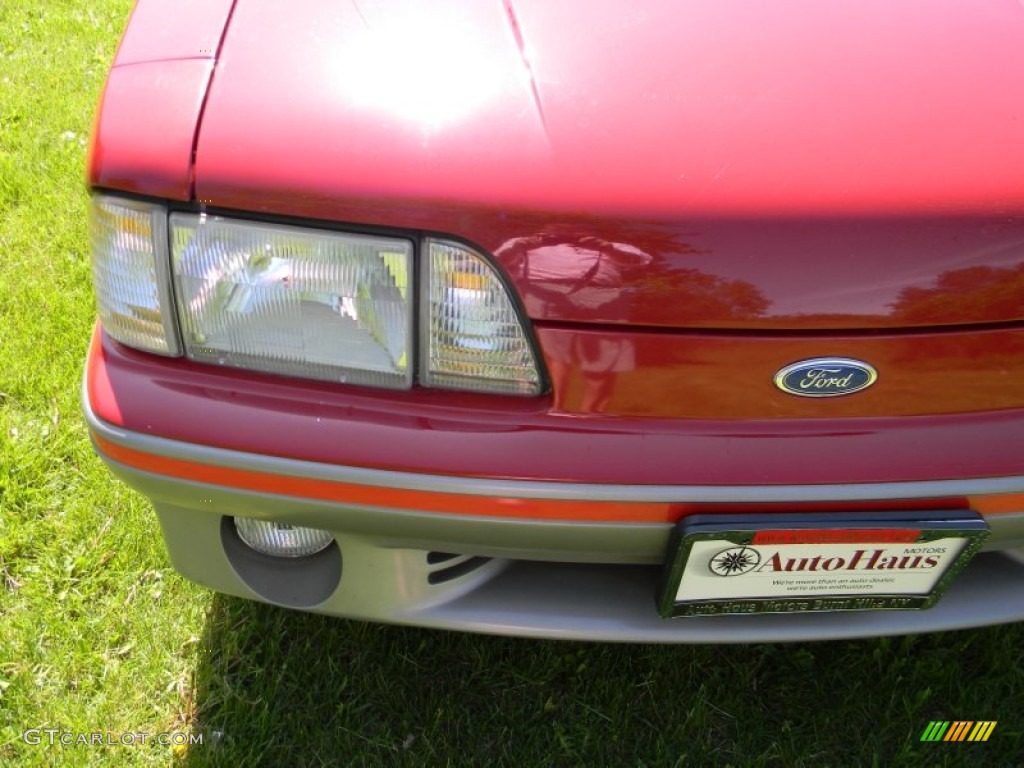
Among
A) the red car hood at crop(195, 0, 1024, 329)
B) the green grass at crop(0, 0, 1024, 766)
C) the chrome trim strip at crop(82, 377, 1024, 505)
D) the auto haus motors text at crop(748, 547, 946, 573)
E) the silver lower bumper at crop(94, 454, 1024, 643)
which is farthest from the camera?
the green grass at crop(0, 0, 1024, 766)

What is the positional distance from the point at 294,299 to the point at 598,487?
0.47 m

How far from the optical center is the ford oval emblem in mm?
1177

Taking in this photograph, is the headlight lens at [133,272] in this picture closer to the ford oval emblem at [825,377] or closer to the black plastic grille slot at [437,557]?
the black plastic grille slot at [437,557]

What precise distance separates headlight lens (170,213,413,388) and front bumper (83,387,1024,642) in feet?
0.45

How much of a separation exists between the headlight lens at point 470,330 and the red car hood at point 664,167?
39mm

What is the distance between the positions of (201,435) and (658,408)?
0.62 m

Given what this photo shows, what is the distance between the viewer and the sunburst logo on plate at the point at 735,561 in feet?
4.21

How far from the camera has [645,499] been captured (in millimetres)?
1211

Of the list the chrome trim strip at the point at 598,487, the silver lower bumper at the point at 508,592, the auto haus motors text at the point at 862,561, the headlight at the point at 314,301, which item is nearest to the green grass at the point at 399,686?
the silver lower bumper at the point at 508,592

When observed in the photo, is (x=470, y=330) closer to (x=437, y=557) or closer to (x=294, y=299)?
(x=294, y=299)

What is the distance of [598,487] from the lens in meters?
1.21

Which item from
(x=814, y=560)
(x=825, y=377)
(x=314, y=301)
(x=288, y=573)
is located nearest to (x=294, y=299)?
(x=314, y=301)

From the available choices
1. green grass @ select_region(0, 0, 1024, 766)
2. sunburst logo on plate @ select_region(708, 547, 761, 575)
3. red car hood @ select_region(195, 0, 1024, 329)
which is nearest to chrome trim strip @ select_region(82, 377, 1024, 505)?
sunburst logo on plate @ select_region(708, 547, 761, 575)

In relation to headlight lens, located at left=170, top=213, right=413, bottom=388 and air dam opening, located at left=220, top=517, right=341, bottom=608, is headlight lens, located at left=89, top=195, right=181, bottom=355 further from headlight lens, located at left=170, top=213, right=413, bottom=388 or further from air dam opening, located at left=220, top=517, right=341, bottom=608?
air dam opening, located at left=220, top=517, right=341, bottom=608
